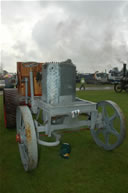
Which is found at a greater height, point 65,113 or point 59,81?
point 59,81

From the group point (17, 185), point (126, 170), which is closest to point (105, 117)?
point (126, 170)

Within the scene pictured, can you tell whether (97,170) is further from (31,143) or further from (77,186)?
(31,143)

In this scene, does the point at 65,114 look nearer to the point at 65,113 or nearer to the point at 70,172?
the point at 65,113

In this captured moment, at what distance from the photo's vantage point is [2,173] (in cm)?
247

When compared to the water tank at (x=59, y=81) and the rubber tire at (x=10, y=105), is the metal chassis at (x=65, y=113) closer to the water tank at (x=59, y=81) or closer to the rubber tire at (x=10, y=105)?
the water tank at (x=59, y=81)

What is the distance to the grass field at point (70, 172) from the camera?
2.17 m

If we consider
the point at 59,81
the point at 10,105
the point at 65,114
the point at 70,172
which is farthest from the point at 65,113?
the point at 10,105

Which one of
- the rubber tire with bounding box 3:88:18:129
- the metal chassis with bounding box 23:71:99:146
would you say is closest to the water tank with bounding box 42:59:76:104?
the metal chassis with bounding box 23:71:99:146

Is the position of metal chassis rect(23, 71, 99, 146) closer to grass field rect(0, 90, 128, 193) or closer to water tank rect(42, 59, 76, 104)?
water tank rect(42, 59, 76, 104)

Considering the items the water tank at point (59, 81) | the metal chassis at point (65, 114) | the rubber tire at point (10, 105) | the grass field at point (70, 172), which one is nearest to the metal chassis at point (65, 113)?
the metal chassis at point (65, 114)

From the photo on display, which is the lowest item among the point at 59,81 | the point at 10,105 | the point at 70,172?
the point at 70,172

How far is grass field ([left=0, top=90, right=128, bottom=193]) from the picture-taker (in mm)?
2172

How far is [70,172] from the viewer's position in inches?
98.0

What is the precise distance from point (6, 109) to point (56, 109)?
6.77 feet
